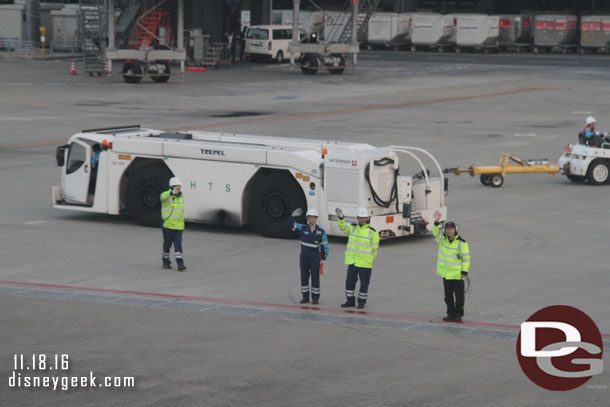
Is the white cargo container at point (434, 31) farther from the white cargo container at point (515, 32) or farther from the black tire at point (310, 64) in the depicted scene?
the black tire at point (310, 64)

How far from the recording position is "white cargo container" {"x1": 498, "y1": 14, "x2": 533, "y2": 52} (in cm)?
10062

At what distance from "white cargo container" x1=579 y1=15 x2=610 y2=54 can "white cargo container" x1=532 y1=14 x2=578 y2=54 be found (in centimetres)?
186

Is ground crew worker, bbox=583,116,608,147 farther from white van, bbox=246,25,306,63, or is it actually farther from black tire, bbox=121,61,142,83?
white van, bbox=246,25,306,63

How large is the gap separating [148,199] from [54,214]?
312cm

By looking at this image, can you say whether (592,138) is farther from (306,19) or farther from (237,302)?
(306,19)

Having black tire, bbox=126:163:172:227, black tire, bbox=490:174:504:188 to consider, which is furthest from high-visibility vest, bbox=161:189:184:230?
black tire, bbox=490:174:504:188

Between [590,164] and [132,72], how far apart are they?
39605 mm

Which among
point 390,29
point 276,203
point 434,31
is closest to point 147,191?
point 276,203

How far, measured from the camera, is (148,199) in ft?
86.2

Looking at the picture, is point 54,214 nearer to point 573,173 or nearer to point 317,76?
point 573,173

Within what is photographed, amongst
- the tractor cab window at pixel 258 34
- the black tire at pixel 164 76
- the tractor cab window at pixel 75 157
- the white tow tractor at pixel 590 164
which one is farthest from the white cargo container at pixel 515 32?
the tractor cab window at pixel 75 157

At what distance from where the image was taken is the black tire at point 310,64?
2950 inches

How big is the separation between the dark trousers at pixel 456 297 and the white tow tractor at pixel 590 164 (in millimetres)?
16035

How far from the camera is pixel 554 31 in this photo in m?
99.0
